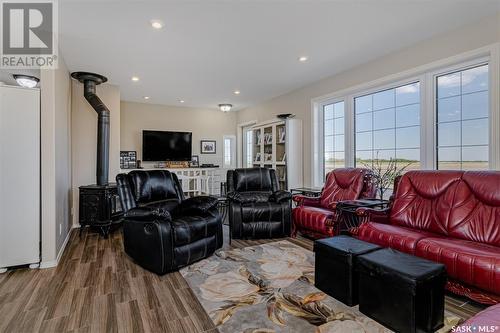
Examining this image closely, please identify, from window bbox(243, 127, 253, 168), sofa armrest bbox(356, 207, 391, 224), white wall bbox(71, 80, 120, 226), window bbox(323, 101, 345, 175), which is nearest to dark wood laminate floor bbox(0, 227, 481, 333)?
sofa armrest bbox(356, 207, 391, 224)

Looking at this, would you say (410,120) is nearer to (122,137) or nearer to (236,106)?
(236,106)

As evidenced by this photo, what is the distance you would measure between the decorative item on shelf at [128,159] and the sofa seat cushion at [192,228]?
3946mm

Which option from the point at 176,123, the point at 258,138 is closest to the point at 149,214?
the point at 258,138

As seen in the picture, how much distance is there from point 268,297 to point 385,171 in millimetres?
2723

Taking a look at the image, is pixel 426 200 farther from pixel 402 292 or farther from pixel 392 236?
pixel 402 292

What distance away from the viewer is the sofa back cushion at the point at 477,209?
2.37 meters

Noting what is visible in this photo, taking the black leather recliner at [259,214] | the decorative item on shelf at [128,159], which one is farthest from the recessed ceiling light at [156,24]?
the decorative item on shelf at [128,159]

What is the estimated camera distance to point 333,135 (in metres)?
4.86

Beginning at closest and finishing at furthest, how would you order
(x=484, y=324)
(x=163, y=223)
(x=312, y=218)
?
(x=484, y=324) → (x=163, y=223) → (x=312, y=218)

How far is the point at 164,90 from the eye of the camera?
5555mm

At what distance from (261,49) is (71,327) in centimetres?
339

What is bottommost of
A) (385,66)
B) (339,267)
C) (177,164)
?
(339,267)

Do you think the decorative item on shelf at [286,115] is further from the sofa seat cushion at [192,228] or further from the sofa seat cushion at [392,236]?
the sofa seat cushion at [392,236]

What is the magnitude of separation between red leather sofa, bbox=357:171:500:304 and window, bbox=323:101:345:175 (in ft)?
5.28
